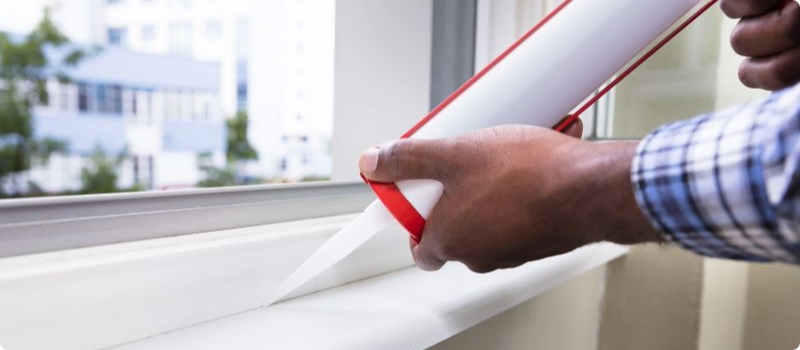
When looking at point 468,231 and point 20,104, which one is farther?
point 20,104

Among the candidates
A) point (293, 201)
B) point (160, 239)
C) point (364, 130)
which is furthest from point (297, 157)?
point (160, 239)

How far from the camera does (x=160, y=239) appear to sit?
424 mm

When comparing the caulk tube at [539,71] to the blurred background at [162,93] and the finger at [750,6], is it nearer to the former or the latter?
the finger at [750,6]

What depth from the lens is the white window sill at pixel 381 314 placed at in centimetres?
37

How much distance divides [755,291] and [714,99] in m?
0.30

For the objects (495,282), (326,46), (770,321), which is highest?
(326,46)

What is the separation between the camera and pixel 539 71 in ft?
1.13

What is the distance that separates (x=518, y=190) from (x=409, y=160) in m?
0.07

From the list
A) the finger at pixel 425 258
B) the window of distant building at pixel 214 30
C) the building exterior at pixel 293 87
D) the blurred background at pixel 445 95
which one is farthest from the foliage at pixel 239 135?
the finger at pixel 425 258

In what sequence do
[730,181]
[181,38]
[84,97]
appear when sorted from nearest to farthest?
[730,181], [84,97], [181,38]

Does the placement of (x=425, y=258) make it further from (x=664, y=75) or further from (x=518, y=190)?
(x=664, y=75)

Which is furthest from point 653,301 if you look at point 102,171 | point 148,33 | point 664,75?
point 148,33

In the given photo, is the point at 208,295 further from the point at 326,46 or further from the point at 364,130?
the point at 326,46

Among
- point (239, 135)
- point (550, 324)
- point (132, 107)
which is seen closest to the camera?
point (550, 324)
